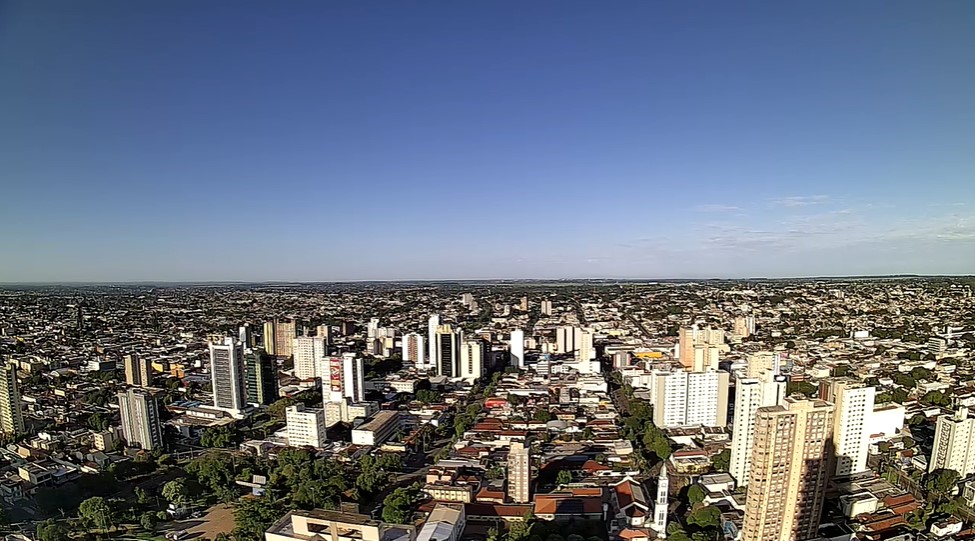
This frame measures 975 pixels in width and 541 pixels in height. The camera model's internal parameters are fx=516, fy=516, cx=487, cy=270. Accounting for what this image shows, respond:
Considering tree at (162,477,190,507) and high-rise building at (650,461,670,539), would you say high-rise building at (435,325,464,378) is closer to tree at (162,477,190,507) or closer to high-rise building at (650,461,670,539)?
tree at (162,477,190,507)

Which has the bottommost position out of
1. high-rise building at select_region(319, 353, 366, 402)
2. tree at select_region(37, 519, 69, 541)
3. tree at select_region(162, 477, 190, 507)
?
tree at select_region(162, 477, 190, 507)

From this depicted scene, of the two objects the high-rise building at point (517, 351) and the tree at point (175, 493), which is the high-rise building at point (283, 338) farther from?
the tree at point (175, 493)

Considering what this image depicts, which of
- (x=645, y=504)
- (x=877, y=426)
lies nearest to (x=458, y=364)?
(x=645, y=504)

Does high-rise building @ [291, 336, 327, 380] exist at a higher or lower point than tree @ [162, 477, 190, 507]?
higher

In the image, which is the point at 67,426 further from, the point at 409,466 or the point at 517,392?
the point at 517,392

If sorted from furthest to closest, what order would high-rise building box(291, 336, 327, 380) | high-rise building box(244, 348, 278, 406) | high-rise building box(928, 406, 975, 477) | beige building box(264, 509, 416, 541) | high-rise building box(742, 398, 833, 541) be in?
high-rise building box(291, 336, 327, 380) → high-rise building box(244, 348, 278, 406) → high-rise building box(928, 406, 975, 477) → beige building box(264, 509, 416, 541) → high-rise building box(742, 398, 833, 541)

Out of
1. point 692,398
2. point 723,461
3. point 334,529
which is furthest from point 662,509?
point 692,398

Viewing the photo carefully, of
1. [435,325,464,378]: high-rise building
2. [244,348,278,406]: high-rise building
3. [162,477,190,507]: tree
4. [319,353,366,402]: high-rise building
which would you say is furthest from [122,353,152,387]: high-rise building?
[435,325,464,378]: high-rise building
